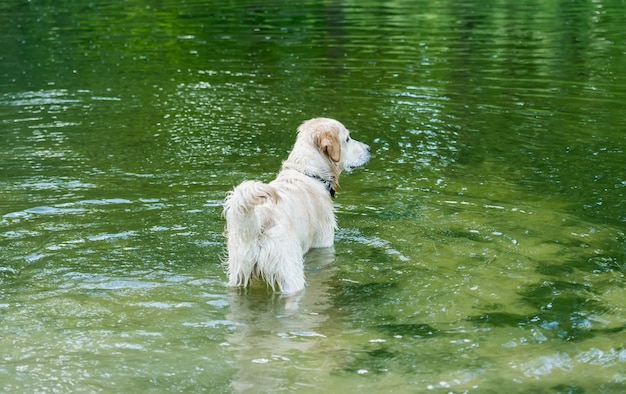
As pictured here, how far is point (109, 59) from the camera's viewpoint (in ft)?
85.3

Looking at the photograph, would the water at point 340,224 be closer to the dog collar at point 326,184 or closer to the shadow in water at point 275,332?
the shadow in water at point 275,332

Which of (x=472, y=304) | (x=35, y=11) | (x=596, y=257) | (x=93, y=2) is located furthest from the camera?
(x=93, y=2)

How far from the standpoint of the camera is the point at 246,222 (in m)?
8.11

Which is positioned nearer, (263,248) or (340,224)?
(263,248)

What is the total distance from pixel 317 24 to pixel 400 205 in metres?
22.7

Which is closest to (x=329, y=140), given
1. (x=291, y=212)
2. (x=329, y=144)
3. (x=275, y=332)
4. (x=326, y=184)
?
(x=329, y=144)

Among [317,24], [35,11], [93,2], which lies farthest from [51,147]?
[93,2]

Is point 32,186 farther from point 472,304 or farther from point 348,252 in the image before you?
point 472,304

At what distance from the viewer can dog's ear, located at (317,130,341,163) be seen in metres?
9.94

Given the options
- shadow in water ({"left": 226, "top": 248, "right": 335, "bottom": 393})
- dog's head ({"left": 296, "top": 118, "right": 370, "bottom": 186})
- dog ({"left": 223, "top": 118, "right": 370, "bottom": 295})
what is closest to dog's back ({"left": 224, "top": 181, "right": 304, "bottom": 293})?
dog ({"left": 223, "top": 118, "right": 370, "bottom": 295})

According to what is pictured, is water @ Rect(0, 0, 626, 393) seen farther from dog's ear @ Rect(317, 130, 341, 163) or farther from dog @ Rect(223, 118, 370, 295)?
dog's ear @ Rect(317, 130, 341, 163)

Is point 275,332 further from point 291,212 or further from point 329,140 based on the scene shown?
point 329,140

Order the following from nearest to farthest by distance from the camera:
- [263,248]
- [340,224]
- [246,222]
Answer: [246,222], [263,248], [340,224]

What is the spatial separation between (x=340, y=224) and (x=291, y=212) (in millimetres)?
2309
